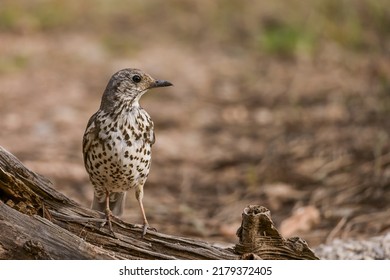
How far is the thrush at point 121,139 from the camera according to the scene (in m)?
4.52

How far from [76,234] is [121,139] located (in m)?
0.65

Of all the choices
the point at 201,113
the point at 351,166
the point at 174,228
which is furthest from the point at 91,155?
the point at 201,113

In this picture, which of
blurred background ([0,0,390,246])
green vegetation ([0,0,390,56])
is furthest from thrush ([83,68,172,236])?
green vegetation ([0,0,390,56])

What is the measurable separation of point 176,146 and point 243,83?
2.47m

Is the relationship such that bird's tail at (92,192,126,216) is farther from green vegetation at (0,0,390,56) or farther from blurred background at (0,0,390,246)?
green vegetation at (0,0,390,56)

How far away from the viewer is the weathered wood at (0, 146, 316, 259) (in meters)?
3.96

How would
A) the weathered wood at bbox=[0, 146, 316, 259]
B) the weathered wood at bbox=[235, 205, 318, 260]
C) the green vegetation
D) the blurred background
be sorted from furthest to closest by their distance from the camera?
the green vegetation, the blurred background, the weathered wood at bbox=[235, 205, 318, 260], the weathered wood at bbox=[0, 146, 316, 259]

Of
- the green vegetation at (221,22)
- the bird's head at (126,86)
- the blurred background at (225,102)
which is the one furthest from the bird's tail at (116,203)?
the green vegetation at (221,22)

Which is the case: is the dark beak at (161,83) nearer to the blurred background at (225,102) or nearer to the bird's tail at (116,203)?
the bird's tail at (116,203)

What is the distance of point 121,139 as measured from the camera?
14.9ft

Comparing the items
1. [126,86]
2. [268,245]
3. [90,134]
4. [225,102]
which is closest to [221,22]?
[225,102]

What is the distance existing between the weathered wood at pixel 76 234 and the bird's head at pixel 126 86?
2.48 ft

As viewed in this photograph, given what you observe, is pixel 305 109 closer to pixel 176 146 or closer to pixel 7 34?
pixel 176 146

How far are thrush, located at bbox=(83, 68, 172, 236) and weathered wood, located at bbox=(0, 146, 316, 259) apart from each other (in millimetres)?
204
